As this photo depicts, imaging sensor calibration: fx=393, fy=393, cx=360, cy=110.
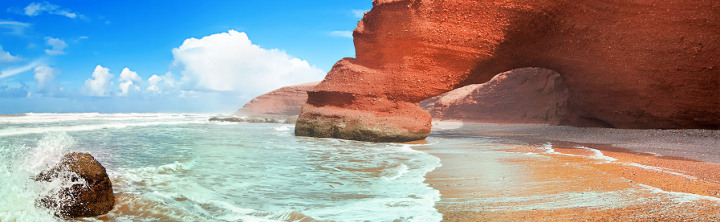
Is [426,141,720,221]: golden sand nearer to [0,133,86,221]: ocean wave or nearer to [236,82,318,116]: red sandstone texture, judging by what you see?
[0,133,86,221]: ocean wave

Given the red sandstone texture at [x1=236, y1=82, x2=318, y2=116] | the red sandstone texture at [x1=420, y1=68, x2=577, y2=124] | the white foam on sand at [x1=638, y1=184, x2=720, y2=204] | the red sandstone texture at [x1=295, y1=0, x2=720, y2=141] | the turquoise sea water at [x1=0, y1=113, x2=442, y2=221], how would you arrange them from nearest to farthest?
the turquoise sea water at [x1=0, y1=113, x2=442, y2=221] < the white foam on sand at [x1=638, y1=184, x2=720, y2=204] < the red sandstone texture at [x1=295, y1=0, x2=720, y2=141] < the red sandstone texture at [x1=420, y1=68, x2=577, y2=124] < the red sandstone texture at [x1=236, y1=82, x2=318, y2=116]

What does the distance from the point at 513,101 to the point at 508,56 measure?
14038mm

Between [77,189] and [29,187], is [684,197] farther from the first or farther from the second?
[29,187]

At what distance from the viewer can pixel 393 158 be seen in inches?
281

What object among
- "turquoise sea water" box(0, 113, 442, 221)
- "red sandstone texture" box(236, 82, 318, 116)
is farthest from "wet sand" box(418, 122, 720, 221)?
"red sandstone texture" box(236, 82, 318, 116)

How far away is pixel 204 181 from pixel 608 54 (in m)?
12.1

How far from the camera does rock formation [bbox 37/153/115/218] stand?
302cm

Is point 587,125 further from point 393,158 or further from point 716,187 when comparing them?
point 716,187

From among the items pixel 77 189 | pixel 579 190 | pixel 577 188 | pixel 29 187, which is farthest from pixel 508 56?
pixel 29 187

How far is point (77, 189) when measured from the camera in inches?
120

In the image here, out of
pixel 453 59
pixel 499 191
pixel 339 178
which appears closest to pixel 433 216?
pixel 499 191

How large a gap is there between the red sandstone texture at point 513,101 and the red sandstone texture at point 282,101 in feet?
87.2

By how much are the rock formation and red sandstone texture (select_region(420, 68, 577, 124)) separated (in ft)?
54.5

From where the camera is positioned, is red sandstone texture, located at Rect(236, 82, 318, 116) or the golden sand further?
red sandstone texture, located at Rect(236, 82, 318, 116)
